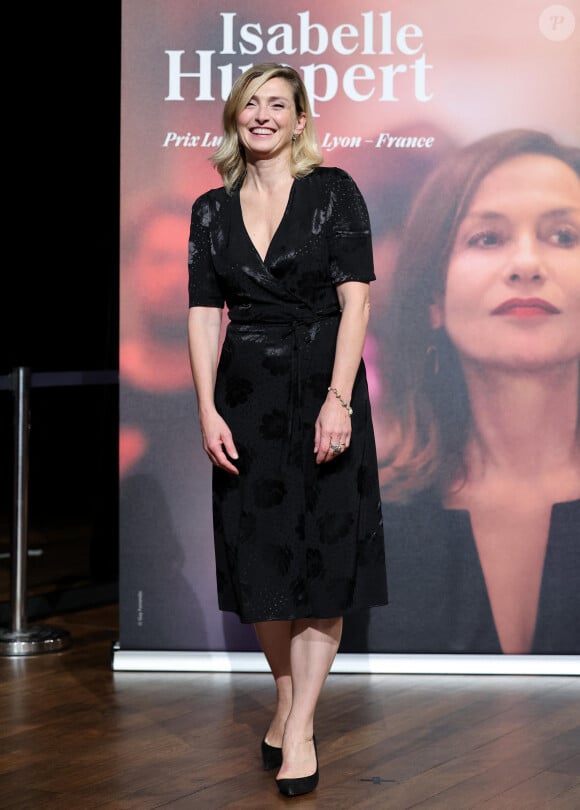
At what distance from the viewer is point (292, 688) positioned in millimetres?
3410

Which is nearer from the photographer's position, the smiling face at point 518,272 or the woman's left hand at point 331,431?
the woman's left hand at point 331,431

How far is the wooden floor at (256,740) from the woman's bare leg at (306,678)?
0.31 feet

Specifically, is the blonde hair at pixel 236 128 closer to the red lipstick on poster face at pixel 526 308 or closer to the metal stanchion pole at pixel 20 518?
the red lipstick on poster face at pixel 526 308

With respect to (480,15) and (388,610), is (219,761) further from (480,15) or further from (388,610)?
(480,15)

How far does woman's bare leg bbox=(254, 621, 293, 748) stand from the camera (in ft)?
11.1

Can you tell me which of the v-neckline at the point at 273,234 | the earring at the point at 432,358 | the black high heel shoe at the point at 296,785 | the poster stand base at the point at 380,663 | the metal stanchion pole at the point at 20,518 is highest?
the v-neckline at the point at 273,234

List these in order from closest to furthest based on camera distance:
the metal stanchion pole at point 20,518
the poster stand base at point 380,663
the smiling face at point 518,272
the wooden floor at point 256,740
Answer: the wooden floor at point 256,740 < the smiling face at point 518,272 < the poster stand base at point 380,663 < the metal stanchion pole at point 20,518

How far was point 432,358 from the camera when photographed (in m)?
4.23

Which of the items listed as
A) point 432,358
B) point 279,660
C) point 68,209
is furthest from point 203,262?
point 68,209

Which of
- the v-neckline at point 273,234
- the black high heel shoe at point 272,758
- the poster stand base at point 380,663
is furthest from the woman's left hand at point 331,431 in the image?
the poster stand base at point 380,663

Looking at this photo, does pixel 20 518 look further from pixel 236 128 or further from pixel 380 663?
pixel 236 128

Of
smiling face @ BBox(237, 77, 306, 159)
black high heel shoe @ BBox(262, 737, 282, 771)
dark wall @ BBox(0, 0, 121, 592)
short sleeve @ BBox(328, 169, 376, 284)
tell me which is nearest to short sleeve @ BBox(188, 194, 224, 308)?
smiling face @ BBox(237, 77, 306, 159)

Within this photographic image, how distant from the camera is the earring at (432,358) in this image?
13.9ft

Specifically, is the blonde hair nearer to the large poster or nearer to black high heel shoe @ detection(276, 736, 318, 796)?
the large poster
